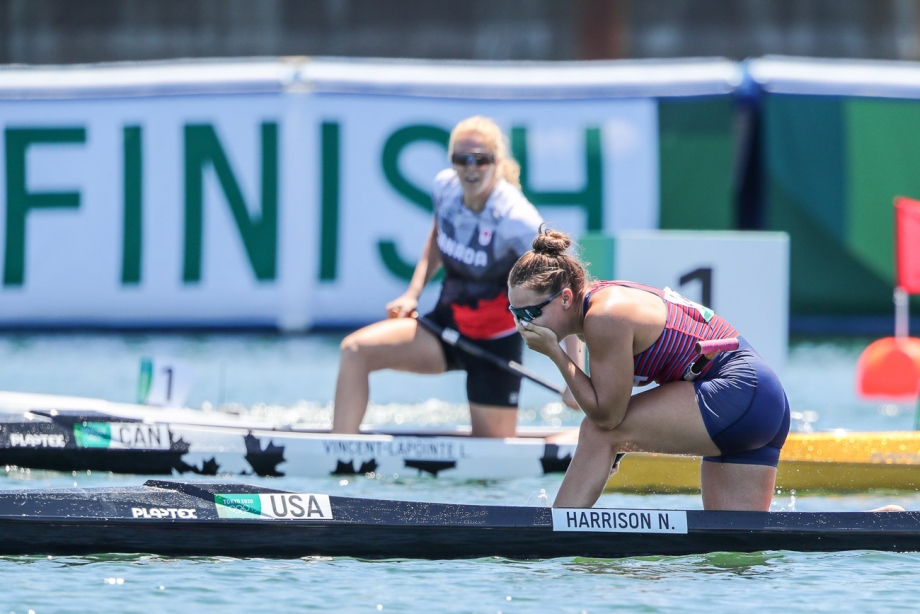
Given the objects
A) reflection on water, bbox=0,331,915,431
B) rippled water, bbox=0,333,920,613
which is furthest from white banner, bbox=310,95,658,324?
rippled water, bbox=0,333,920,613

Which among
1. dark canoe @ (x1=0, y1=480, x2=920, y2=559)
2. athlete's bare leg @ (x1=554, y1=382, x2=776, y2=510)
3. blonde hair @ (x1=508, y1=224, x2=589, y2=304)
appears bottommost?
dark canoe @ (x1=0, y1=480, x2=920, y2=559)

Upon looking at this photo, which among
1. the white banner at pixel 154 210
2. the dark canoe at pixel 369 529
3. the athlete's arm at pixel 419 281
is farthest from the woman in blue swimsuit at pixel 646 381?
the white banner at pixel 154 210

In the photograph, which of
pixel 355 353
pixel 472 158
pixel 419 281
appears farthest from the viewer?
pixel 419 281

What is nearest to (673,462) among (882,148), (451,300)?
→ (451,300)

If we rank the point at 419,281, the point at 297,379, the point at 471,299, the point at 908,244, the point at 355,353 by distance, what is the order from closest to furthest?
1. the point at 355,353
2. the point at 471,299
3. the point at 419,281
4. the point at 908,244
5. the point at 297,379

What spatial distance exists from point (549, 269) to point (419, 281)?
2087 millimetres

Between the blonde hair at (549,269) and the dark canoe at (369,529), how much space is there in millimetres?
738

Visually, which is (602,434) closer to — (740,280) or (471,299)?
(471,299)

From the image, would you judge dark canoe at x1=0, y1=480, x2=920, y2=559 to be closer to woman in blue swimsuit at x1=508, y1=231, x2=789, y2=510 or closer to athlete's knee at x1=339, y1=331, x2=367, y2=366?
woman in blue swimsuit at x1=508, y1=231, x2=789, y2=510

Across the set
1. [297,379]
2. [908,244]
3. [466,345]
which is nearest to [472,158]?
[466,345]

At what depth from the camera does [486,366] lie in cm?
625

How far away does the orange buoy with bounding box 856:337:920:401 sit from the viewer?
8906 millimetres

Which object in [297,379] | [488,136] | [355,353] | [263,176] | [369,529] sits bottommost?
[297,379]

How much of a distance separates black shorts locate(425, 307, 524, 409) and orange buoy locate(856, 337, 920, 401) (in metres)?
3.43
